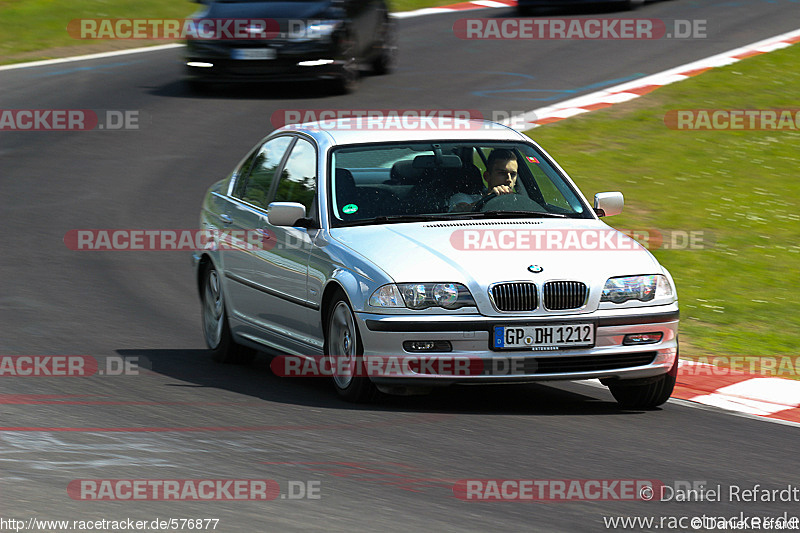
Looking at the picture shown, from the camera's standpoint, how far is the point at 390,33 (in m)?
22.9

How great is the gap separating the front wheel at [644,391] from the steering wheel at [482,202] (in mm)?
1365

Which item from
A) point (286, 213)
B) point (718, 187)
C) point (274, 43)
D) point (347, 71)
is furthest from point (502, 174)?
point (347, 71)

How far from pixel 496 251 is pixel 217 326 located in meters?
2.79

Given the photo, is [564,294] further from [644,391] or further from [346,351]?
[346,351]

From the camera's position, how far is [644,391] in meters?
8.23

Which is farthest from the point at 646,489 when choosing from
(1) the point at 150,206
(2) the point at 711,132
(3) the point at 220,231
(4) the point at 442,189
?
(2) the point at 711,132

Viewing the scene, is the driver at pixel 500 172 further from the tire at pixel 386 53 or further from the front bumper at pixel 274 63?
the tire at pixel 386 53

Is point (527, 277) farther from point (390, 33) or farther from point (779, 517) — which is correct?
point (390, 33)

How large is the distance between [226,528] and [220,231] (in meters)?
4.77

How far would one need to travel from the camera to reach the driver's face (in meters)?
8.98

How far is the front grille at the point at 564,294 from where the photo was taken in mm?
7711

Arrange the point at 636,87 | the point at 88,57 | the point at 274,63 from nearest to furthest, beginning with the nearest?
the point at 274,63, the point at 636,87, the point at 88,57

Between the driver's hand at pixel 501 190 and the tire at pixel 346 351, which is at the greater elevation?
the driver's hand at pixel 501 190

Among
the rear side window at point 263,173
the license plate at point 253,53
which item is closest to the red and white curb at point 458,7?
the license plate at point 253,53
